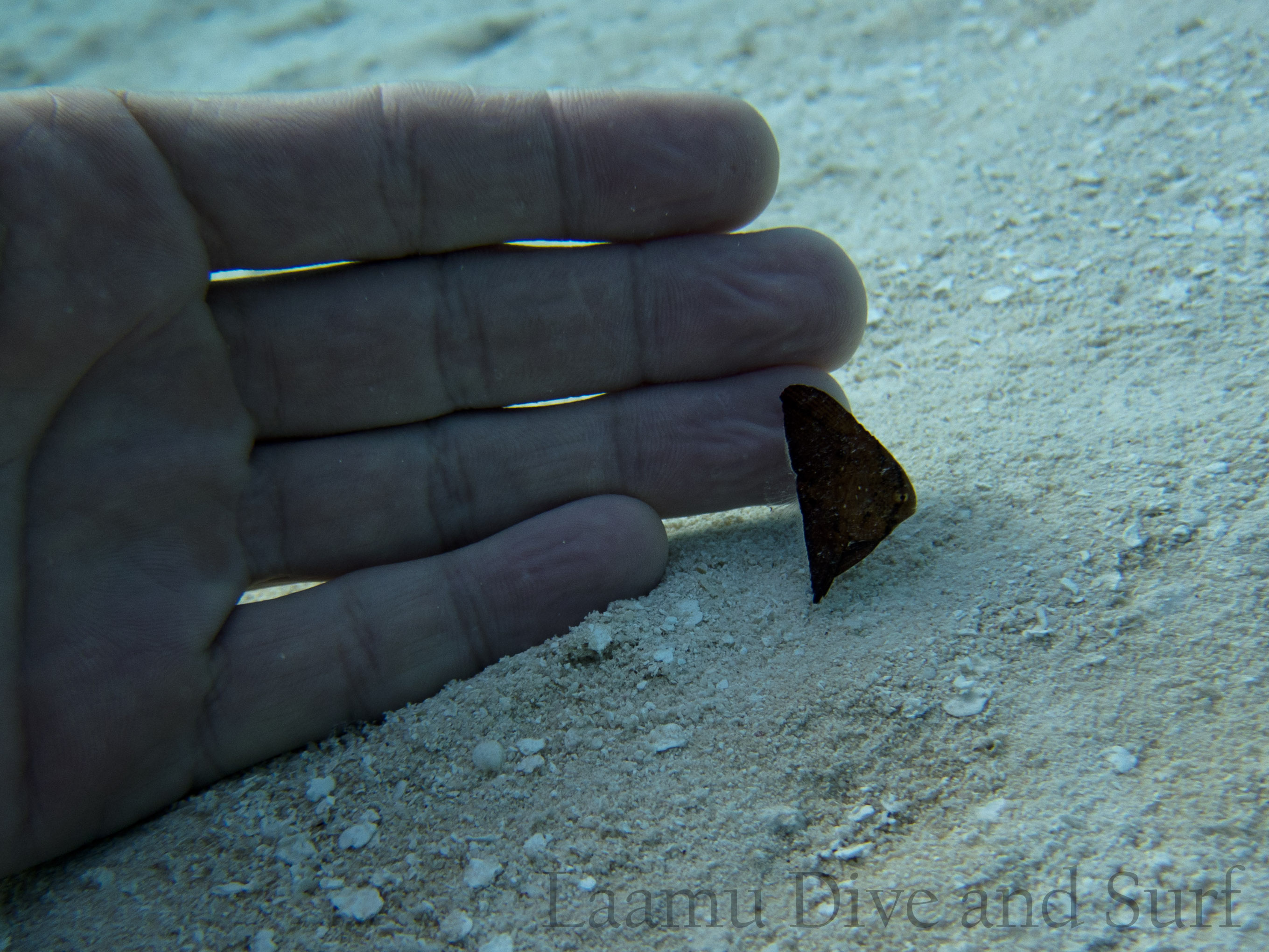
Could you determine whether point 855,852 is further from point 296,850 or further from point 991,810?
point 296,850

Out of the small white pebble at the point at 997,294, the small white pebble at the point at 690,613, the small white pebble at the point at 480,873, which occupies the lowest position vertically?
the small white pebble at the point at 480,873

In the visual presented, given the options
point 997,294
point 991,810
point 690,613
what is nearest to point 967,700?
point 991,810

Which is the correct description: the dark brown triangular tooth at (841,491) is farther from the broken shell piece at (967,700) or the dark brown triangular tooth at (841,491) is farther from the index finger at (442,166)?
the index finger at (442,166)

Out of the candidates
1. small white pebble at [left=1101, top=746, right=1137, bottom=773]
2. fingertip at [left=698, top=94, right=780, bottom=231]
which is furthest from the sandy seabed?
fingertip at [left=698, top=94, right=780, bottom=231]

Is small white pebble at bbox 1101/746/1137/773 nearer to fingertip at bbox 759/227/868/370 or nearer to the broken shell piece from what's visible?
the broken shell piece

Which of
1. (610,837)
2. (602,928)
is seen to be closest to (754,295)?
(610,837)

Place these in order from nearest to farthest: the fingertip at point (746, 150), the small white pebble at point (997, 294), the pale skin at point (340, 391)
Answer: the pale skin at point (340, 391)
the fingertip at point (746, 150)
the small white pebble at point (997, 294)

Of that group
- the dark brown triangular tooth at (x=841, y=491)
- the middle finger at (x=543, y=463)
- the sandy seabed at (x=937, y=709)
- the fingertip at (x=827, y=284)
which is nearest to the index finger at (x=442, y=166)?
the fingertip at (x=827, y=284)
